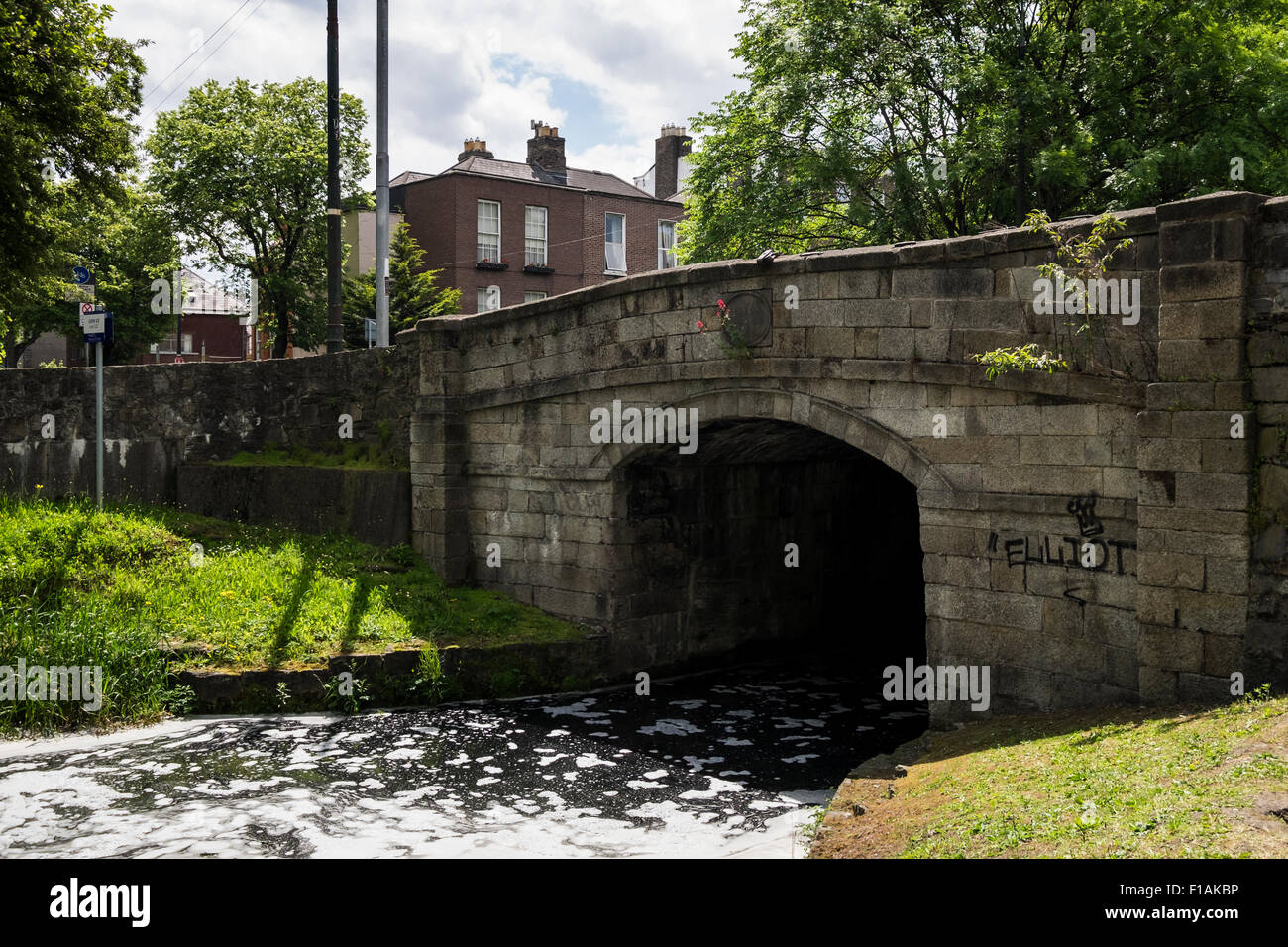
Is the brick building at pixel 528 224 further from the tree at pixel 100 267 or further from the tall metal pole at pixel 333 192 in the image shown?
the tall metal pole at pixel 333 192

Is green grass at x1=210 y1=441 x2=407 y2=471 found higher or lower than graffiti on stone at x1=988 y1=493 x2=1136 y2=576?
higher

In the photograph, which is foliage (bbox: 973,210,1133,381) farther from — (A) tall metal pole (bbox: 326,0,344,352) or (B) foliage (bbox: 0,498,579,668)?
(A) tall metal pole (bbox: 326,0,344,352)

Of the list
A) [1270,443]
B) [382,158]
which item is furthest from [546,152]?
[1270,443]

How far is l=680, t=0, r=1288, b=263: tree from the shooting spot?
13.7 metres

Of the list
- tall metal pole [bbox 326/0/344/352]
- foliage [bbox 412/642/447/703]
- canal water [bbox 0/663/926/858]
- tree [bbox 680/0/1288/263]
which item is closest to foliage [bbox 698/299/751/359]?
canal water [bbox 0/663/926/858]

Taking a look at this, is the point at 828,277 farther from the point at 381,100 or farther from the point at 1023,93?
the point at 381,100

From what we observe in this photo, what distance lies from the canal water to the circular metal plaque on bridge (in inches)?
144

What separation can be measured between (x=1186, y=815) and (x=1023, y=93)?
11.8 meters

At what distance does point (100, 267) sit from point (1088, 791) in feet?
96.7

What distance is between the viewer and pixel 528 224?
101ft

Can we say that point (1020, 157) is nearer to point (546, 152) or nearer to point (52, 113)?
point (52, 113)

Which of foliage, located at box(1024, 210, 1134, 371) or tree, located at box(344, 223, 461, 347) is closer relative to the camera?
foliage, located at box(1024, 210, 1134, 371)
